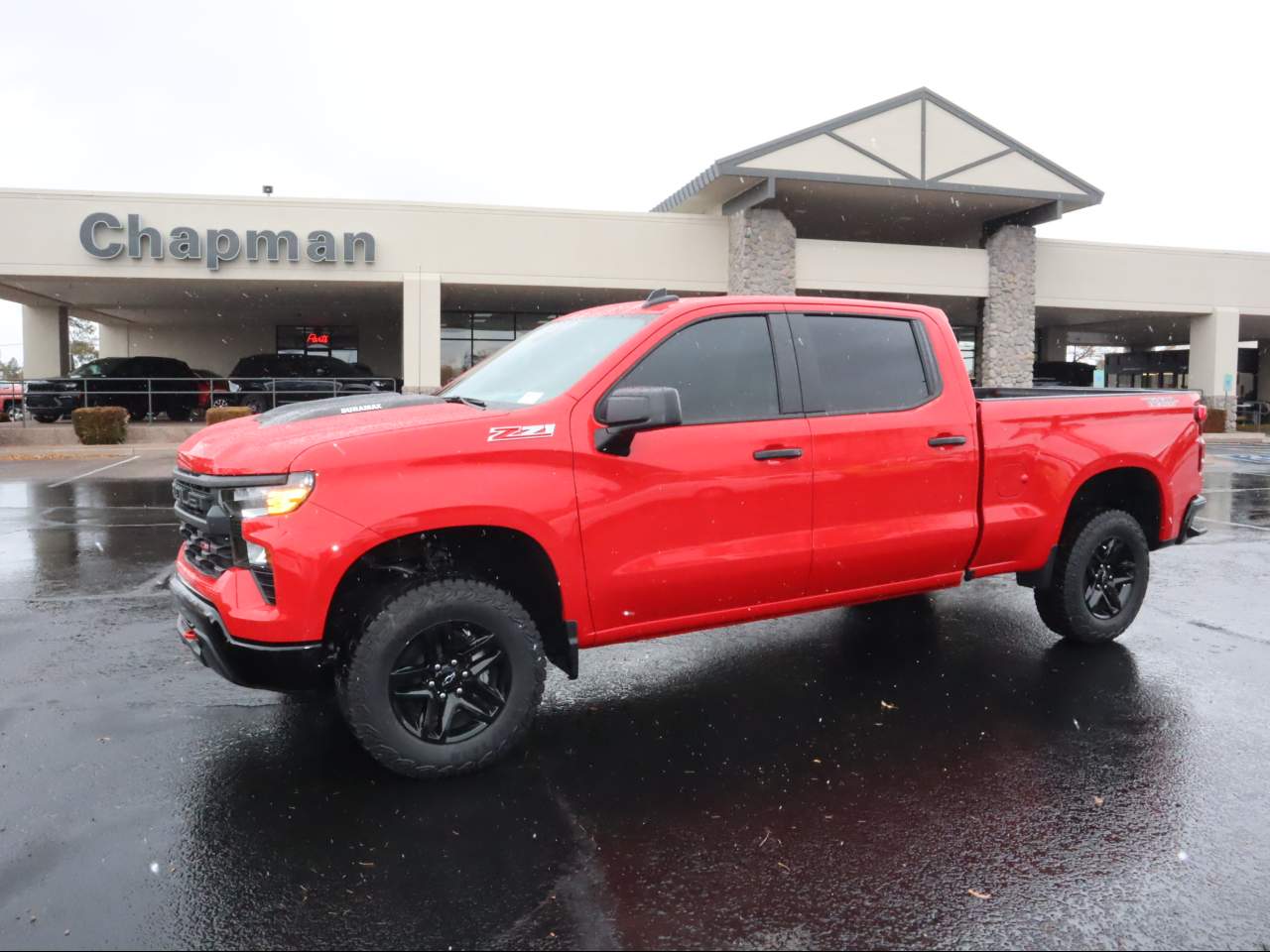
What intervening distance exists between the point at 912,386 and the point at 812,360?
25.7 inches

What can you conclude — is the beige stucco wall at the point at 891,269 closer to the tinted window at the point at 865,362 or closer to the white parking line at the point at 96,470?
the white parking line at the point at 96,470

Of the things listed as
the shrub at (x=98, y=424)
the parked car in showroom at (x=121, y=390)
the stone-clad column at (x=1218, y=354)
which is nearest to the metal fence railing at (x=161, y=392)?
the parked car in showroom at (x=121, y=390)

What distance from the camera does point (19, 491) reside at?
13.0 metres

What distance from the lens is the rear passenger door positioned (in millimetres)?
4559

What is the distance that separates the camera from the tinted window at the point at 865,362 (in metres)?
4.71

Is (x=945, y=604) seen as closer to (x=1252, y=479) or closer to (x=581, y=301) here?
(x=1252, y=479)

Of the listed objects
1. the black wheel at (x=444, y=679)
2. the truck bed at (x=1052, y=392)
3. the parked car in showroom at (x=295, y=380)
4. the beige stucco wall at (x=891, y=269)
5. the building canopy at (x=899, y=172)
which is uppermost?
the building canopy at (x=899, y=172)

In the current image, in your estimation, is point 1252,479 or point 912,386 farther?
point 1252,479

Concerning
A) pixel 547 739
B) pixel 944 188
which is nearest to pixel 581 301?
pixel 944 188

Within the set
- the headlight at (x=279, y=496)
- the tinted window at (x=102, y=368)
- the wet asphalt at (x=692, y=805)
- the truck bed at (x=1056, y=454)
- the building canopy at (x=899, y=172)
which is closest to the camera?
the wet asphalt at (x=692, y=805)

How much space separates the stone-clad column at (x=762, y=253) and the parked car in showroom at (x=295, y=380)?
8.95m

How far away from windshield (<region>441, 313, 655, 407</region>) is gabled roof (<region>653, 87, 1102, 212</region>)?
17.9m

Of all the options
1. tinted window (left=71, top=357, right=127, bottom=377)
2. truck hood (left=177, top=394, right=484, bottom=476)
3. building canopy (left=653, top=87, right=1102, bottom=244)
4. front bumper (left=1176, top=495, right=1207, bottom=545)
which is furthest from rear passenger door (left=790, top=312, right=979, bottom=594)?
tinted window (left=71, top=357, right=127, bottom=377)

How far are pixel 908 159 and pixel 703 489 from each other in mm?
21187
